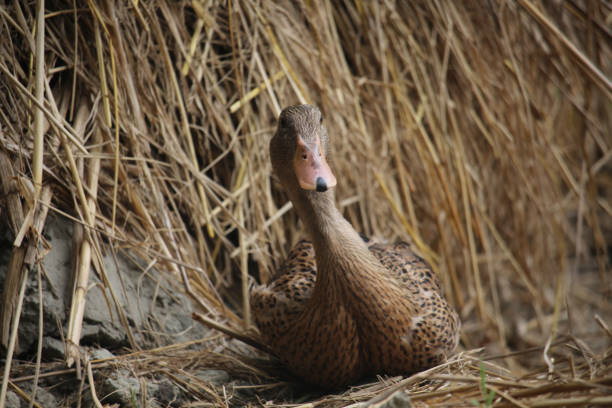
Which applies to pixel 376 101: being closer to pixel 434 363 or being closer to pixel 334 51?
pixel 334 51

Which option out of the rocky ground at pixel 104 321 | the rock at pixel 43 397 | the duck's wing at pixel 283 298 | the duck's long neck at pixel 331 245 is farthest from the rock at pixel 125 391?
the duck's long neck at pixel 331 245

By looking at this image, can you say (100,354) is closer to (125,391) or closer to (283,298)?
(125,391)

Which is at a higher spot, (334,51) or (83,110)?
(334,51)

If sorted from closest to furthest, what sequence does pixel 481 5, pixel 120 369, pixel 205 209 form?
1. pixel 120 369
2. pixel 205 209
3. pixel 481 5

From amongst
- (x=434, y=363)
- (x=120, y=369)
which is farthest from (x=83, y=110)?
(x=434, y=363)

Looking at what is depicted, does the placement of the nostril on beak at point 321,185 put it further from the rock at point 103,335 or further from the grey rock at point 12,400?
the grey rock at point 12,400

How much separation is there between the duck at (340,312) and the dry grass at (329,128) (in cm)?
10

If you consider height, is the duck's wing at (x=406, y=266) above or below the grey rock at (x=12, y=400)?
above

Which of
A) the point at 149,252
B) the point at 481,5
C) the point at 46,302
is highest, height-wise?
the point at 481,5

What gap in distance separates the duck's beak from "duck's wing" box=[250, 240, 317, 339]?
1.74 ft

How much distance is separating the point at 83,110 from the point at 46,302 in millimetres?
726

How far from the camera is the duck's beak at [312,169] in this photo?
1.57 m

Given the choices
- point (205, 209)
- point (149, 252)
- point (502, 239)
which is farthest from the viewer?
point (502, 239)

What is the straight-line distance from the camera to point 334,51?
2598 mm
